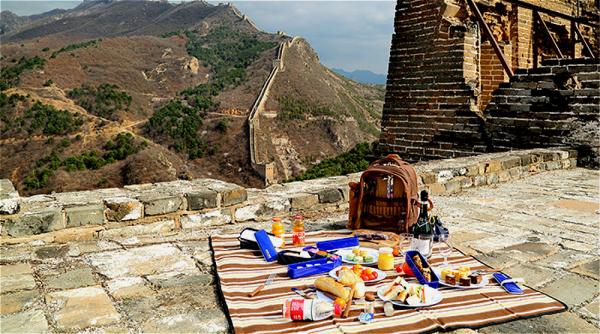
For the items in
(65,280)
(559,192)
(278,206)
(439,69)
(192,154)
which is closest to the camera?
(65,280)

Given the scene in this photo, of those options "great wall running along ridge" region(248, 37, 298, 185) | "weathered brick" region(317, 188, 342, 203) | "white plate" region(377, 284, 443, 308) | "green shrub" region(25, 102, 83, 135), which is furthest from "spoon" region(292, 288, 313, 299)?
"green shrub" region(25, 102, 83, 135)

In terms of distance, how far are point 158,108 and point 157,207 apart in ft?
164

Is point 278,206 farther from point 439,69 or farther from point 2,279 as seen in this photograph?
point 439,69

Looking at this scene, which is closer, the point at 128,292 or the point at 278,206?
the point at 128,292

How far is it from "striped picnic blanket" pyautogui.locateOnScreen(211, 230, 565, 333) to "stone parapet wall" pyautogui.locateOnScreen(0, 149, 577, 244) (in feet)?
3.48

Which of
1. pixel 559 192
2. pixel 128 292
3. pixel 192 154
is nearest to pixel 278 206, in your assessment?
pixel 128 292

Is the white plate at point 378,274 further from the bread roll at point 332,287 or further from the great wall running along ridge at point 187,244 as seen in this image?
the great wall running along ridge at point 187,244

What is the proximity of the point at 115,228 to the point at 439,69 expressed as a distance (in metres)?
5.99

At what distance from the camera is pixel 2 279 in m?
2.68

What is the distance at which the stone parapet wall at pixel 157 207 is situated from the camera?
10.7 ft

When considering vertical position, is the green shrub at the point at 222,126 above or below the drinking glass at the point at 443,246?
above

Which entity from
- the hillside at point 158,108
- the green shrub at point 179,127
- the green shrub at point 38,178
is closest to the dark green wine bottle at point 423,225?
the hillside at point 158,108

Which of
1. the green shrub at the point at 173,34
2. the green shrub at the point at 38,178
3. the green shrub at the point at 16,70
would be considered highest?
the green shrub at the point at 173,34

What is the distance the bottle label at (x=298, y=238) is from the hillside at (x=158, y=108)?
33010 mm
